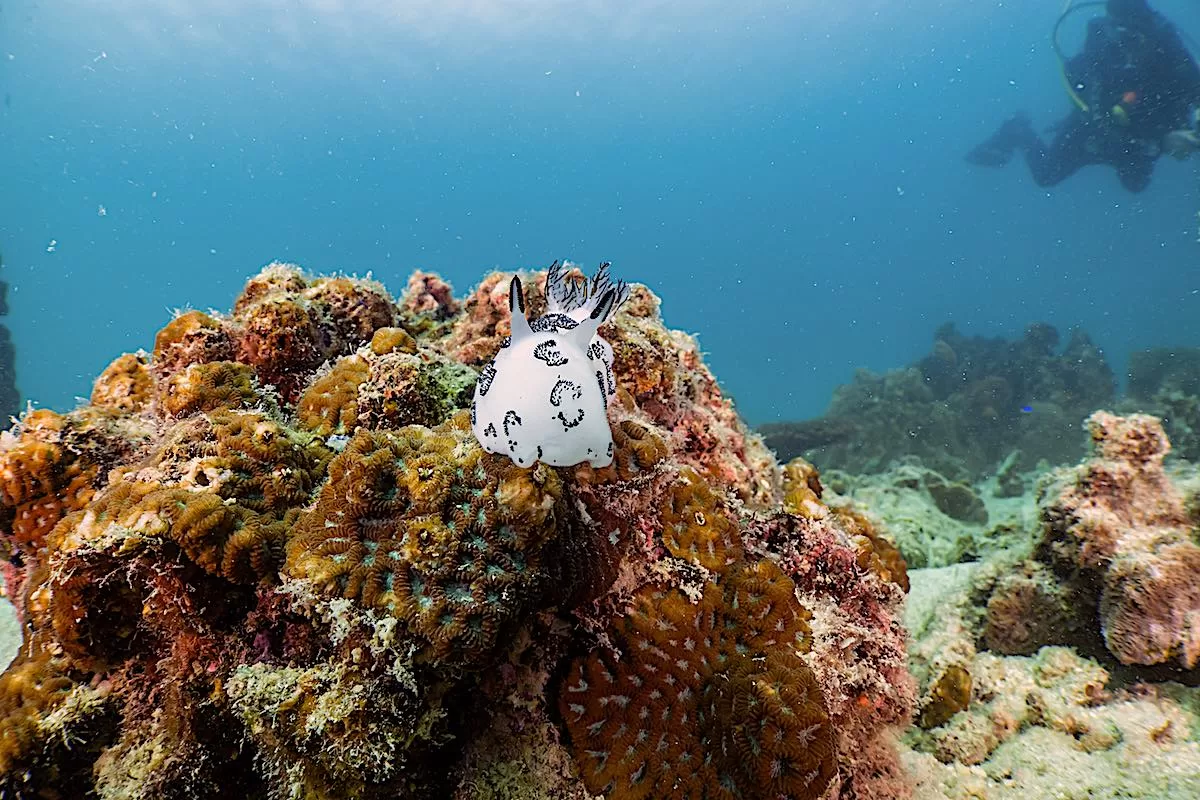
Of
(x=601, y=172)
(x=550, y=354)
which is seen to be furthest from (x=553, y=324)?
(x=601, y=172)

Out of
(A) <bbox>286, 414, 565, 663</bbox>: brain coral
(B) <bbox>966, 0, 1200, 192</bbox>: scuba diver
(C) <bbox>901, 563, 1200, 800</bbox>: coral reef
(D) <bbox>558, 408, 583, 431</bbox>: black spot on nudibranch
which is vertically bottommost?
(C) <bbox>901, 563, 1200, 800</bbox>: coral reef

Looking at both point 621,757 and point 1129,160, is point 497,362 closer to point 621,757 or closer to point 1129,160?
point 621,757

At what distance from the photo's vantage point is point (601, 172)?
14362 cm

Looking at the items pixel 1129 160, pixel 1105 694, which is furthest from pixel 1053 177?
pixel 1105 694

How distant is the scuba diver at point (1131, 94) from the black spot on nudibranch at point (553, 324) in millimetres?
26217

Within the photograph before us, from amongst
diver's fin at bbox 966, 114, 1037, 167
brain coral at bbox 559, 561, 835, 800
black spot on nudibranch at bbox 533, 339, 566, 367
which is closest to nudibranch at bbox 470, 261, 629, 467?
black spot on nudibranch at bbox 533, 339, 566, 367

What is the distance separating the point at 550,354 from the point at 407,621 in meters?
1.39

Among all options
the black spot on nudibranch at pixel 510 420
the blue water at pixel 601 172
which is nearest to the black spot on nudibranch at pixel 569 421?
the black spot on nudibranch at pixel 510 420

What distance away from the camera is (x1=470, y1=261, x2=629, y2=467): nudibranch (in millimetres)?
2648

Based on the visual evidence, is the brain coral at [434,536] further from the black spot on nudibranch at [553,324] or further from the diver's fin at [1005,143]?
the diver's fin at [1005,143]

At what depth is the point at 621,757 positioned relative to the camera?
8.38 feet

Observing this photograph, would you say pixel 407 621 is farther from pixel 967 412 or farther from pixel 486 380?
pixel 967 412

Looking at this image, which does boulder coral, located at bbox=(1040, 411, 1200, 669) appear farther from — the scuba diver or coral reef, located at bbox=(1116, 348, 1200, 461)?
the scuba diver

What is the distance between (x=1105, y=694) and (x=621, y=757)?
354 centimetres
